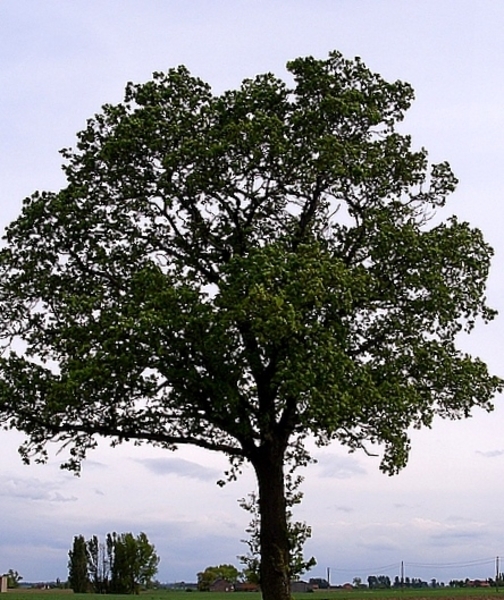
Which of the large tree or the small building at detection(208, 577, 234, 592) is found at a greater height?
the large tree

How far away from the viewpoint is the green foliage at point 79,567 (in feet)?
254

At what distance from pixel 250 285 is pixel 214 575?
68.4 meters

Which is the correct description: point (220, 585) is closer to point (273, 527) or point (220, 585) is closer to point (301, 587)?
point (301, 587)

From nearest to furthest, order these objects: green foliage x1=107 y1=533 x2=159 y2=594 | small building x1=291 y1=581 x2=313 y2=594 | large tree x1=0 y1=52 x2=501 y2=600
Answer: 1. large tree x1=0 y1=52 x2=501 y2=600
2. small building x1=291 y1=581 x2=313 y2=594
3. green foliage x1=107 y1=533 x2=159 y2=594

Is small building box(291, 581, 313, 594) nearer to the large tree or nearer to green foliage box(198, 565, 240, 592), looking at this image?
green foliage box(198, 565, 240, 592)

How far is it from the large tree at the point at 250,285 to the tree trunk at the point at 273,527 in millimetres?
46

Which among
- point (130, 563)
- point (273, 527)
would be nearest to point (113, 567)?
point (130, 563)

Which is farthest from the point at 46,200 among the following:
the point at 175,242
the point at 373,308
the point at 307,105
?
the point at 373,308

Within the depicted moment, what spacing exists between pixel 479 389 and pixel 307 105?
9.61 m

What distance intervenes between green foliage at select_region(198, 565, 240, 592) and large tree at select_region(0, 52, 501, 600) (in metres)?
57.0

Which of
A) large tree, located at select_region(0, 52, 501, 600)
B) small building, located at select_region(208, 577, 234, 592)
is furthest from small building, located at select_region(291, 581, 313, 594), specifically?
large tree, located at select_region(0, 52, 501, 600)

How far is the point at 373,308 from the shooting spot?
90.8ft

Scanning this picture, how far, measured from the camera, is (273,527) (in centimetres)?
2708

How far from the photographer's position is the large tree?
24.9 m
